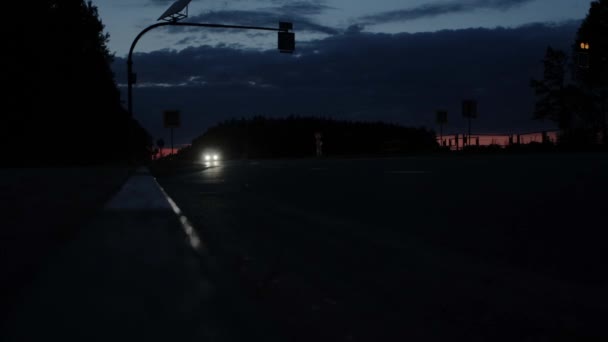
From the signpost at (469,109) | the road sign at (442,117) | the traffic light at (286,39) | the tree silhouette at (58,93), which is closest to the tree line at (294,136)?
the road sign at (442,117)

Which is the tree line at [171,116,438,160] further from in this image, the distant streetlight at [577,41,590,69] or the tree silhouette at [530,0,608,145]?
the distant streetlight at [577,41,590,69]

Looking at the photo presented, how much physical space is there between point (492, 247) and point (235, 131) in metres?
90.6

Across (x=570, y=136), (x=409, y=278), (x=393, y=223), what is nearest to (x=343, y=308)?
(x=409, y=278)

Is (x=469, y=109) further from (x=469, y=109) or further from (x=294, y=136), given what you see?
(x=294, y=136)

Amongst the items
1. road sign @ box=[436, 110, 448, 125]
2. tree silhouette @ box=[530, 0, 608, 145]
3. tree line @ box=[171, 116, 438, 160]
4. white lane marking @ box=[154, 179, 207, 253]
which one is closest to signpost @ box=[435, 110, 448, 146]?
road sign @ box=[436, 110, 448, 125]

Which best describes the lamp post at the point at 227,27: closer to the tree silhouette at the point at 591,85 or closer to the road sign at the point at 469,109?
the road sign at the point at 469,109

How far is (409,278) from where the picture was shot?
4824mm

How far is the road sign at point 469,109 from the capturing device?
49.7 metres

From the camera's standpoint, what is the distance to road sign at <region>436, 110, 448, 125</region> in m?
54.8

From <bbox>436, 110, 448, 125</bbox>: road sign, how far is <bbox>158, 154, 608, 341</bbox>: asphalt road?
44.4 meters

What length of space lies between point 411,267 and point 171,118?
1073 inches

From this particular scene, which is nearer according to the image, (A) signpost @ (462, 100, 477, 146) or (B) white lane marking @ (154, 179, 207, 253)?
(B) white lane marking @ (154, 179, 207, 253)

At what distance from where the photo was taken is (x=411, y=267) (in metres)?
5.26

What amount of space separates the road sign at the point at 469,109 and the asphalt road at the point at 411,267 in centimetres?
3949
